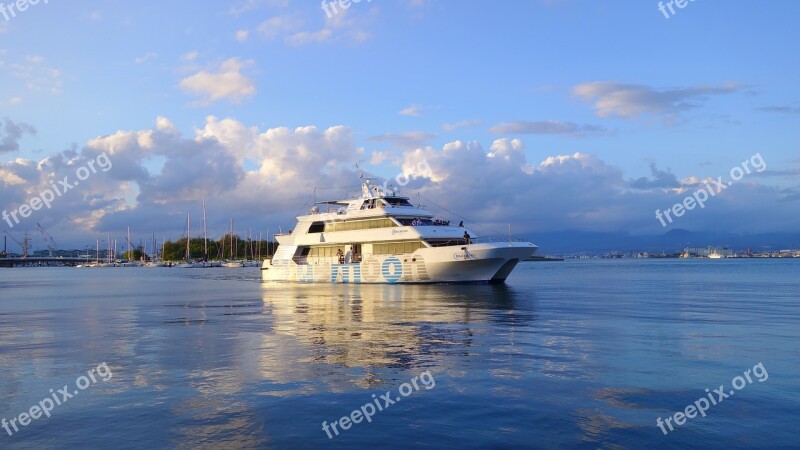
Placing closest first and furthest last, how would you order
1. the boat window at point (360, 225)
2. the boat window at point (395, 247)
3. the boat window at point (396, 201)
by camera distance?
1. the boat window at point (395, 247)
2. the boat window at point (360, 225)
3. the boat window at point (396, 201)

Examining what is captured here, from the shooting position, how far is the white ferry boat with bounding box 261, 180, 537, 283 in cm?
4234

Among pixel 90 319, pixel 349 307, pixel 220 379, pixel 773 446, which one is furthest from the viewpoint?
pixel 349 307

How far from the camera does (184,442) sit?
8539 mm

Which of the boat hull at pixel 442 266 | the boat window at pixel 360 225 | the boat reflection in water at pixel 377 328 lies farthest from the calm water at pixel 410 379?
the boat window at pixel 360 225

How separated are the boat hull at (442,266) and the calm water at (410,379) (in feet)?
57.1

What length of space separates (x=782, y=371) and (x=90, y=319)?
79.8ft

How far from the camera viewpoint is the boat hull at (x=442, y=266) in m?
41.4

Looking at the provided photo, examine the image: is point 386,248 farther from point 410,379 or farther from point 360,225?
point 410,379

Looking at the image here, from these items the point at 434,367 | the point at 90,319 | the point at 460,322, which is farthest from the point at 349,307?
the point at 434,367

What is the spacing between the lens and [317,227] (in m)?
53.3

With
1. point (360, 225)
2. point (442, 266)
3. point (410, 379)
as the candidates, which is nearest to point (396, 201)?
point (360, 225)

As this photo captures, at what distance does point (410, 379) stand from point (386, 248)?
114 ft

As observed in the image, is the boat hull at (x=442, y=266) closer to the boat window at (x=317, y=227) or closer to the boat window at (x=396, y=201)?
the boat window at (x=317, y=227)

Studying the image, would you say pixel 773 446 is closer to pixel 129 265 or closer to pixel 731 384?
pixel 731 384
